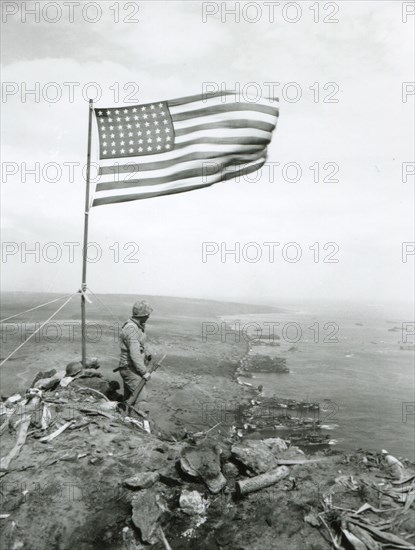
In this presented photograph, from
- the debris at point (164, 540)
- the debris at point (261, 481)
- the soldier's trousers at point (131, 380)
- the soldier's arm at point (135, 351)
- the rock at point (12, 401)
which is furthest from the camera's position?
the soldier's trousers at point (131, 380)

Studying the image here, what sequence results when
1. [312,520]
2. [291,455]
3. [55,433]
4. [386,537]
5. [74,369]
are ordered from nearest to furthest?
[386,537], [312,520], [291,455], [55,433], [74,369]

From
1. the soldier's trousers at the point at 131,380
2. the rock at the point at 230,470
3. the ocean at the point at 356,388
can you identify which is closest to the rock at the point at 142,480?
the rock at the point at 230,470

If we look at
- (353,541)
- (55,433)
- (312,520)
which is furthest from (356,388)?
(353,541)

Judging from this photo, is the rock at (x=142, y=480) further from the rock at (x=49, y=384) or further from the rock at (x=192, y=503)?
the rock at (x=49, y=384)

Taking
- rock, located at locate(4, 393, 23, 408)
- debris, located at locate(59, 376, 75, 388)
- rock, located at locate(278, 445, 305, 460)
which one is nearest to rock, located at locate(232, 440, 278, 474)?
rock, located at locate(278, 445, 305, 460)

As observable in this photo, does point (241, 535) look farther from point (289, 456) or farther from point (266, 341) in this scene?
point (266, 341)

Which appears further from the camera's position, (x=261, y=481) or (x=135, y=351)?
(x=135, y=351)

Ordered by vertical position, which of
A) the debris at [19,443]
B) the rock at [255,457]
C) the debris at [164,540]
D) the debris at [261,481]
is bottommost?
the debris at [164,540]

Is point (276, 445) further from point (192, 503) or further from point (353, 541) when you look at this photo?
point (353, 541)
